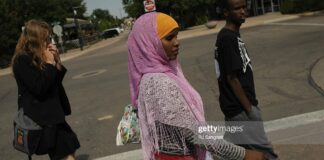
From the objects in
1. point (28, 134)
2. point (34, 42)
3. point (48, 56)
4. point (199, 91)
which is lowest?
point (199, 91)

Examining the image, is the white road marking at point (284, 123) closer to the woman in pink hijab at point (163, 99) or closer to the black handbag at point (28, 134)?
the black handbag at point (28, 134)

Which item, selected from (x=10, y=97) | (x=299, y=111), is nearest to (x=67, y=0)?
(x=10, y=97)

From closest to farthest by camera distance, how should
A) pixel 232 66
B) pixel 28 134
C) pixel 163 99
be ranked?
pixel 163 99
pixel 232 66
pixel 28 134

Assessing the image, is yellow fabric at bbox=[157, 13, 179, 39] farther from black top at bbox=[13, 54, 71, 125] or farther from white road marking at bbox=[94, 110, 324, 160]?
white road marking at bbox=[94, 110, 324, 160]

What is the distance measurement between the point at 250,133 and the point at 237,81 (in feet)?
1.45

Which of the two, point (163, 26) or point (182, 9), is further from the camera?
point (182, 9)

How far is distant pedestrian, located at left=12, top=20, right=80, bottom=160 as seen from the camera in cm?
349

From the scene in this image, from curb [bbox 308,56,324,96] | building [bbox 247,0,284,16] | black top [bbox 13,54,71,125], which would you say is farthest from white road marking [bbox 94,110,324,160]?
building [bbox 247,0,284,16]

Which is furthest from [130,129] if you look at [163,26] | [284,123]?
[284,123]

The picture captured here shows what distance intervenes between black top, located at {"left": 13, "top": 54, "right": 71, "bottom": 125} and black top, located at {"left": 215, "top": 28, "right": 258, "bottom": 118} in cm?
136

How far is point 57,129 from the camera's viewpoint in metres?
3.81

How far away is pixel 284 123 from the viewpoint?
232 inches

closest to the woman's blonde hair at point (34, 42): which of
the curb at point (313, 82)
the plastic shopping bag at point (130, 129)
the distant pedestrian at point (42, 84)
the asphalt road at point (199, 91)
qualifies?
the distant pedestrian at point (42, 84)

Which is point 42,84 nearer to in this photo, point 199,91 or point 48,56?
point 48,56
